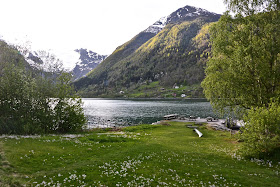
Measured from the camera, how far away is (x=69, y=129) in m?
41.5

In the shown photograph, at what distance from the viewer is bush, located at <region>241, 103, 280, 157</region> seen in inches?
877

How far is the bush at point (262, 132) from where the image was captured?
22266 mm

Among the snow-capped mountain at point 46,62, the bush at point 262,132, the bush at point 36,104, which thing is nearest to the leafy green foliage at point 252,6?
the bush at point 262,132

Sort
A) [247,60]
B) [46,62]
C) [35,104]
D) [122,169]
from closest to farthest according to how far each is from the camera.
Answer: [122,169]
[247,60]
[35,104]
[46,62]

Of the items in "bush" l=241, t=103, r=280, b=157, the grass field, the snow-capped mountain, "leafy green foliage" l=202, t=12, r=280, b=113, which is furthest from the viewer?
the snow-capped mountain

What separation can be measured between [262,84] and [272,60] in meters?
3.70

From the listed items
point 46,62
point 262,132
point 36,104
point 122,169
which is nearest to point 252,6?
point 262,132

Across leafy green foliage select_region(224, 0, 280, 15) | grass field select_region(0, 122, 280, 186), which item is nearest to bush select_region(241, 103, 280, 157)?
grass field select_region(0, 122, 280, 186)

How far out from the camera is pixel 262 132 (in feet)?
77.7

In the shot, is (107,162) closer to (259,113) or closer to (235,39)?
(259,113)

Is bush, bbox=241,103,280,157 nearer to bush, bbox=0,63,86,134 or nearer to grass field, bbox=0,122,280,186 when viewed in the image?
grass field, bbox=0,122,280,186

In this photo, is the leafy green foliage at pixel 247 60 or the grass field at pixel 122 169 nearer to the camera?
the grass field at pixel 122 169

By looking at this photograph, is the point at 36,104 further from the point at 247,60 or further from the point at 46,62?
the point at 46,62

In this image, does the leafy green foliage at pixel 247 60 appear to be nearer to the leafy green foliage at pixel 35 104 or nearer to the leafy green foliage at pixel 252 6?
the leafy green foliage at pixel 252 6
